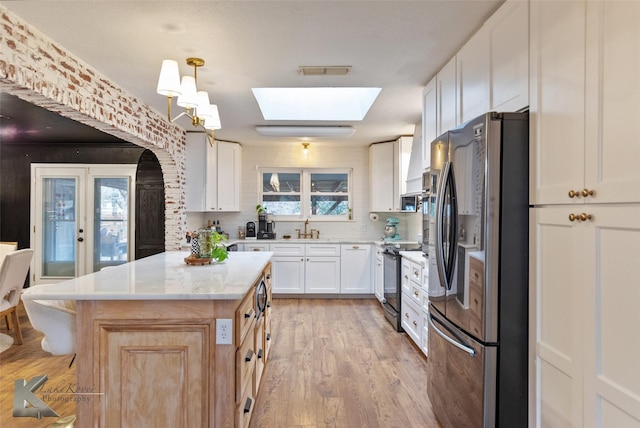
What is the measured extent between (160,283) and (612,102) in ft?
6.99

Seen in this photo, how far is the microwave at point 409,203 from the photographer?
16.2ft

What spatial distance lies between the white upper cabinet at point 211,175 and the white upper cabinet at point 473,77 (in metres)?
3.72

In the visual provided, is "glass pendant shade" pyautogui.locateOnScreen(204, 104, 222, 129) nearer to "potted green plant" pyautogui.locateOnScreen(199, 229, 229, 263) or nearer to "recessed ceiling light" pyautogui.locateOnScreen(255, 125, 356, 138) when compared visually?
"potted green plant" pyautogui.locateOnScreen(199, 229, 229, 263)

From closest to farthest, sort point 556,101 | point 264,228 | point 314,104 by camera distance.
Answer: point 556,101 < point 314,104 < point 264,228

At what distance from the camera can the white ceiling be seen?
1.93 m

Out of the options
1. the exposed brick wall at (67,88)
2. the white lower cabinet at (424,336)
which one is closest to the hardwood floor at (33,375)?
the exposed brick wall at (67,88)

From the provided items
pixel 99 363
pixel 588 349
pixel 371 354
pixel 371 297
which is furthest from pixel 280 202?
pixel 588 349

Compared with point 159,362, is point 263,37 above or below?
above

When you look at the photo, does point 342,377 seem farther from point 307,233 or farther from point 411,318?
point 307,233

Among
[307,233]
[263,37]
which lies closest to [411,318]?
[307,233]

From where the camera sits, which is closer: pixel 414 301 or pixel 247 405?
pixel 247 405

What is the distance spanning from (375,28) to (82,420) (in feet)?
8.75

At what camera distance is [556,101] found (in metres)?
1.42

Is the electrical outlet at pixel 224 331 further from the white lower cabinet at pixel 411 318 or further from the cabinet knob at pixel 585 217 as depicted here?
the white lower cabinet at pixel 411 318
